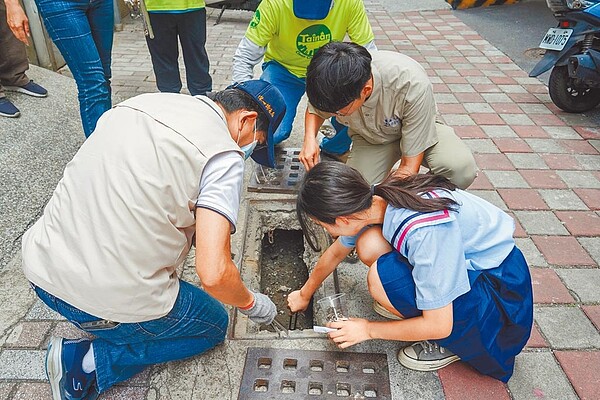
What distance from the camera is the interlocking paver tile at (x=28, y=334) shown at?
180cm

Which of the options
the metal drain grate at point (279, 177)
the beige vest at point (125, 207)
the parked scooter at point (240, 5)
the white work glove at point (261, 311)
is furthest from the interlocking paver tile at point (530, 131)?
the parked scooter at point (240, 5)

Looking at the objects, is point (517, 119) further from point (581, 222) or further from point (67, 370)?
point (67, 370)

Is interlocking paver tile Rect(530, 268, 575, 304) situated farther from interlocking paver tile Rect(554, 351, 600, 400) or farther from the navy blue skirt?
the navy blue skirt

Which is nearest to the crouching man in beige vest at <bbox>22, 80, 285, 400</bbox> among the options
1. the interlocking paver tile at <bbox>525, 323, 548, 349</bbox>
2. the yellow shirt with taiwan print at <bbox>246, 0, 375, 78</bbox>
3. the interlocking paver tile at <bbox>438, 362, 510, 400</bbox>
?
the interlocking paver tile at <bbox>438, 362, 510, 400</bbox>

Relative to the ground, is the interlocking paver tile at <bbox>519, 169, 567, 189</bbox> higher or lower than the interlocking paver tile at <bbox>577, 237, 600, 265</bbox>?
lower

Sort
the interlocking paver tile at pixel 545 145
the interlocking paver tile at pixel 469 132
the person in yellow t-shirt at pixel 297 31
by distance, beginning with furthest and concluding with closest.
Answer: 1. the interlocking paver tile at pixel 469 132
2. the interlocking paver tile at pixel 545 145
3. the person in yellow t-shirt at pixel 297 31

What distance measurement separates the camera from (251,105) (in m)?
1.52

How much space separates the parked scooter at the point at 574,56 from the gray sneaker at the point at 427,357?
8.75 feet

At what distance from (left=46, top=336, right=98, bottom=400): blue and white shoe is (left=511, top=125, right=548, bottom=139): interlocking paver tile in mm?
3080

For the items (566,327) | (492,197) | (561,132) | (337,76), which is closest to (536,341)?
(566,327)

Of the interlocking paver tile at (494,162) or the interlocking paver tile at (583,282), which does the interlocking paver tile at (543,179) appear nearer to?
the interlocking paver tile at (494,162)

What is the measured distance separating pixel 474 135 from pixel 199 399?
264 centimetres

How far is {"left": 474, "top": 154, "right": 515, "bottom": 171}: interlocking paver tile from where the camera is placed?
3027 millimetres

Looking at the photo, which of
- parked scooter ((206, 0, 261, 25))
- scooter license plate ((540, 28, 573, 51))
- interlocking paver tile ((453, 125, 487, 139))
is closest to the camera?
interlocking paver tile ((453, 125, 487, 139))
